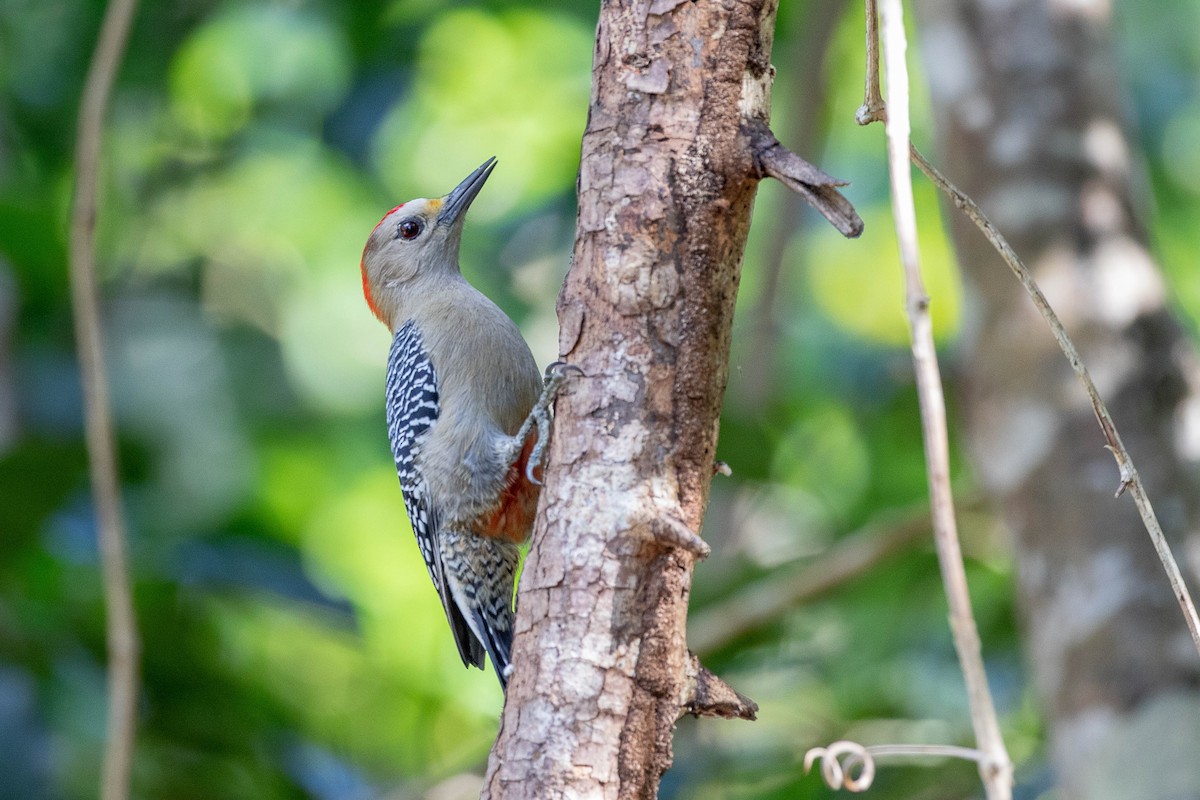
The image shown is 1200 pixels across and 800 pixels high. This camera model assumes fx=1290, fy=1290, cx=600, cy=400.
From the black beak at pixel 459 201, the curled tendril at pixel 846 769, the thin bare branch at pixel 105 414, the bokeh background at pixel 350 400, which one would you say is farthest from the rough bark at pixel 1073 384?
the thin bare branch at pixel 105 414

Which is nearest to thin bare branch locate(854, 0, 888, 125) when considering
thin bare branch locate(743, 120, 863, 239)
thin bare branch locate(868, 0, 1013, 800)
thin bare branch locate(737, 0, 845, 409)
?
thin bare branch locate(743, 120, 863, 239)

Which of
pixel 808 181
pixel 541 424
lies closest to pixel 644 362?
pixel 808 181

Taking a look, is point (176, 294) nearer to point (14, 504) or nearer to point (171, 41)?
point (171, 41)

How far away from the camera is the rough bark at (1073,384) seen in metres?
3.48

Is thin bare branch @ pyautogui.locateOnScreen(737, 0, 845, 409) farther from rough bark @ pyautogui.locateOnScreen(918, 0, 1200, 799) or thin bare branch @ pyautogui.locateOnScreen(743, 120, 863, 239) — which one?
thin bare branch @ pyautogui.locateOnScreen(743, 120, 863, 239)

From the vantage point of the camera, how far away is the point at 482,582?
12.8 ft

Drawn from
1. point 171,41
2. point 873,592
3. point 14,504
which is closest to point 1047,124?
point 873,592

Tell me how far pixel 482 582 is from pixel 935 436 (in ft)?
9.00

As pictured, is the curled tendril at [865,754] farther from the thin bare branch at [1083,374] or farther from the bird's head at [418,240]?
the bird's head at [418,240]

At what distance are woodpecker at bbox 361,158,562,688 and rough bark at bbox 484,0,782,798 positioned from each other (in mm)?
1528

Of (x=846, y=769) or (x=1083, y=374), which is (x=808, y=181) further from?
(x=846, y=769)

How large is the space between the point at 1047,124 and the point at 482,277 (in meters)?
2.89

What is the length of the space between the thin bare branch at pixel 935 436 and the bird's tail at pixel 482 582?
2640mm

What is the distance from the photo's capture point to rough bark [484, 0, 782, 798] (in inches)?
77.5
